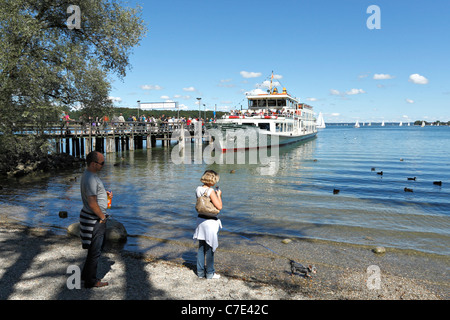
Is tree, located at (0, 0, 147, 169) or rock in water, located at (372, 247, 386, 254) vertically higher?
tree, located at (0, 0, 147, 169)

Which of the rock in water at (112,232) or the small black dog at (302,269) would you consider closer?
the small black dog at (302,269)

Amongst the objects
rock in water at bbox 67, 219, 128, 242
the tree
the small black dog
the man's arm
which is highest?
the tree

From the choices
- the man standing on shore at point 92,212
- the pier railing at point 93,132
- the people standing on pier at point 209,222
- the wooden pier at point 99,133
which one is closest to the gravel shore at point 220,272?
the man standing on shore at point 92,212

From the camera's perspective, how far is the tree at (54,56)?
15.6 metres

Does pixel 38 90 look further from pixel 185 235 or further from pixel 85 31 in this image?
pixel 185 235

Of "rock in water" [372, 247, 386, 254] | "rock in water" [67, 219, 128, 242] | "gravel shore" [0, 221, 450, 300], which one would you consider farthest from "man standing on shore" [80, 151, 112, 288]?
"rock in water" [372, 247, 386, 254]

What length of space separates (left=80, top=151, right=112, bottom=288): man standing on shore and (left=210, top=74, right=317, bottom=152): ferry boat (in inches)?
1155

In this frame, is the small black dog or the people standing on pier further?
the small black dog

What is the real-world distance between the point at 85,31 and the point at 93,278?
62.6 feet

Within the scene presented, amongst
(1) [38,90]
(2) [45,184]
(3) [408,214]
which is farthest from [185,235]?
(1) [38,90]

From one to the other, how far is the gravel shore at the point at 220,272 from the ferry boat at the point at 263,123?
26.4 meters

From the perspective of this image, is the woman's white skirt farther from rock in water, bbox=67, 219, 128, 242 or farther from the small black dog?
rock in water, bbox=67, 219, 128, 242

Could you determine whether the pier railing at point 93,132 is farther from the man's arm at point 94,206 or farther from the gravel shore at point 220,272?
the man's arm at point 94,206

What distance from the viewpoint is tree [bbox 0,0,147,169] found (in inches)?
615
